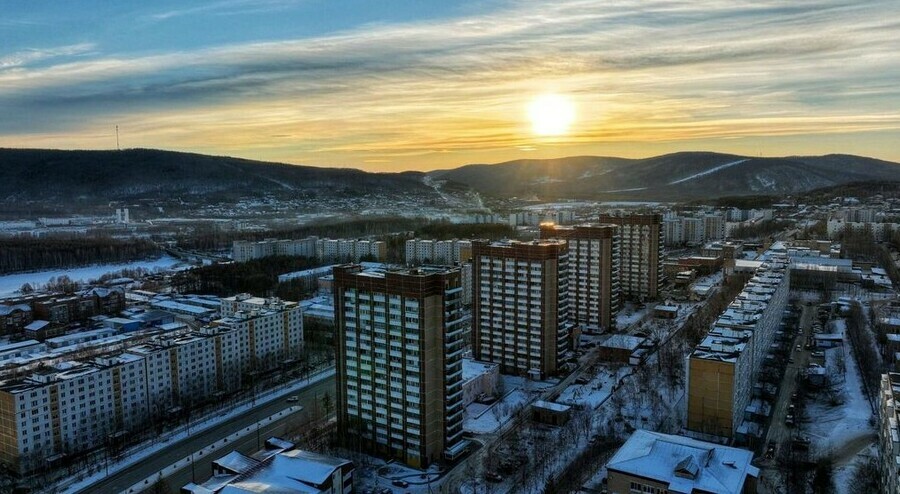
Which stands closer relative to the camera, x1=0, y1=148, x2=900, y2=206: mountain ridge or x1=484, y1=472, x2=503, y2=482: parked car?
x1=484, y1=472, x2=503, y2=482: parked car

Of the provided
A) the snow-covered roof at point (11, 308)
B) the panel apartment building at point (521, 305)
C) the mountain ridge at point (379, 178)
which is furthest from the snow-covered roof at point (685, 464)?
the mountain ridge at point (379, 178)

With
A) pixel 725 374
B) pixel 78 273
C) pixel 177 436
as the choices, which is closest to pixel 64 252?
pixel 78 273

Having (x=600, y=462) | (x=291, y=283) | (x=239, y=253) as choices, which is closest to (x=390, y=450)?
(x=600, y=462)

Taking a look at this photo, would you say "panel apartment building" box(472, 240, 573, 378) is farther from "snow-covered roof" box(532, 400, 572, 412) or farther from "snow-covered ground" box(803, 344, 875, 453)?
"snow-covered ground" box(803, 344, 875, 453)

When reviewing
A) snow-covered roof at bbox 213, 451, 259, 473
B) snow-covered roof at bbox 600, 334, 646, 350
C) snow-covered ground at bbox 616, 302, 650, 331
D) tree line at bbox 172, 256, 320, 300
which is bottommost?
snow-covered ground at bbox 616, 302, 650, 331

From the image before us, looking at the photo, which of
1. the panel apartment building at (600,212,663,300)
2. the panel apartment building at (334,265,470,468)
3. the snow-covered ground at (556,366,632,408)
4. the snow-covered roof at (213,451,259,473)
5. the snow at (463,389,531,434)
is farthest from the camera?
the panel apartment building at (600,212,663,300)

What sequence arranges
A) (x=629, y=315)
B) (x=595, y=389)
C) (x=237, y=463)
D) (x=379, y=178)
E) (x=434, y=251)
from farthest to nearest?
(x=379, y=178) → (x=434, y=251) → (x=629, y=315) → (x=595, y=389) → (x=237, y=463)

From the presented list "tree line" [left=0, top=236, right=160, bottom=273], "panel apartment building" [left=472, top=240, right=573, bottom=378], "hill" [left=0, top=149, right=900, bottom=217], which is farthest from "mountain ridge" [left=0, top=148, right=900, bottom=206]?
"panel apartment building" [left=472, top=240, right=573, bottom=378]

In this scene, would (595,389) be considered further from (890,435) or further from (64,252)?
(64,252)
